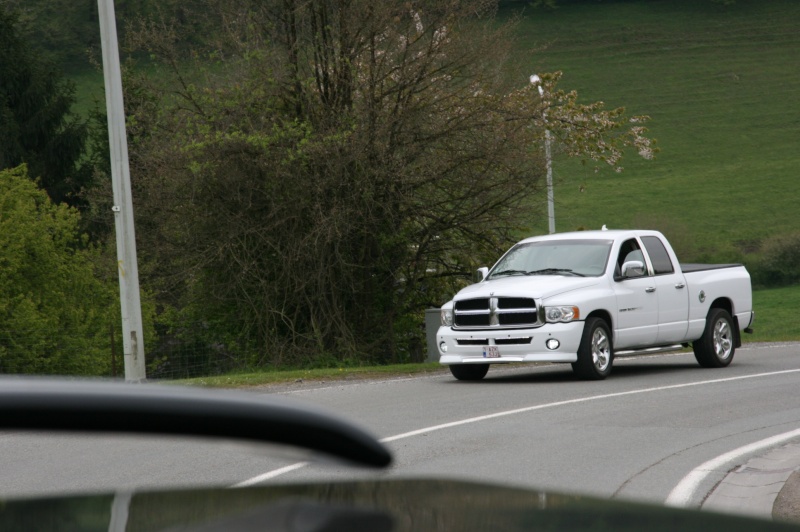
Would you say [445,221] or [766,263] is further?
[766,263]

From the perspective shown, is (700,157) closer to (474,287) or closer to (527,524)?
(474,287)

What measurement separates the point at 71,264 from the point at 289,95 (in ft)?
68.2

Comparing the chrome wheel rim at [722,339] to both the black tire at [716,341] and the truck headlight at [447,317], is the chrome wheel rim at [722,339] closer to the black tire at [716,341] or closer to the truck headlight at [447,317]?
the black tire at [716,341]

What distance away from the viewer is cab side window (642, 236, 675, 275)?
16672 millimetres

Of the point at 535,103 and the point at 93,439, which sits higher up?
the point at 535,103

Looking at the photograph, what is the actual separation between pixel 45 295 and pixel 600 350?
93.2 ft

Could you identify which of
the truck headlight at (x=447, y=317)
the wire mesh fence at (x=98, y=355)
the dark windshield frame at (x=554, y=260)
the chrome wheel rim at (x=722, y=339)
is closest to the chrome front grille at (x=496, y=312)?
the truck headlight at (x=447, y=317)

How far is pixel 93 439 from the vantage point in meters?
1.45

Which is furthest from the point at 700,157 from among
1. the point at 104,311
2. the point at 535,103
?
the point at 535,103

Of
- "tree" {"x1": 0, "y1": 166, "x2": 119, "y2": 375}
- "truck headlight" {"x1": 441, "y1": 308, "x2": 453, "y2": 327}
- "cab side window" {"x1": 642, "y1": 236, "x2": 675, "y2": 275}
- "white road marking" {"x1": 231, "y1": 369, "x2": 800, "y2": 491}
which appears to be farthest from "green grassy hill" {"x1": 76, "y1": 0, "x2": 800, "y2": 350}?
"truck headlight" {"x1": 441, "y1": 308, "x2": 453, "y2": 327}

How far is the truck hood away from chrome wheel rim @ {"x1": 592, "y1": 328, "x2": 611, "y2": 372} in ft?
2.21

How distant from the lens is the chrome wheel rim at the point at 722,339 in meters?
17.2

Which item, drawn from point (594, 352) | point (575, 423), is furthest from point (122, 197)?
point (575, 423)

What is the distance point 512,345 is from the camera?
15148 mm
